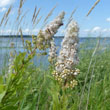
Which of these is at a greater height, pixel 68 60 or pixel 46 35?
pixel 46 35

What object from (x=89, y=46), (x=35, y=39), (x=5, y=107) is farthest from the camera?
(x=89, y=46)

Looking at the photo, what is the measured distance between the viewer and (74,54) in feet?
4.60

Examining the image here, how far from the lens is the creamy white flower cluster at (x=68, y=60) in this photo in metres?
1.39

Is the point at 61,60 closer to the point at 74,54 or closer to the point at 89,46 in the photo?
the point at 74,54

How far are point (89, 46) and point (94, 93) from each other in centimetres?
431

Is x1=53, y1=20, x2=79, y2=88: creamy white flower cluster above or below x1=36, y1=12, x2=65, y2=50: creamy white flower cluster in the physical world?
below

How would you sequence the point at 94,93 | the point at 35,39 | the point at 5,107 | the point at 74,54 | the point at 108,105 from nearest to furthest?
the point at 5,107 < the point at 35,39 < the point at 74,54 < the point at 108,105 < the point at 94,93

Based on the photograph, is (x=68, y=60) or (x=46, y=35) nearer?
(x=46, y=35)

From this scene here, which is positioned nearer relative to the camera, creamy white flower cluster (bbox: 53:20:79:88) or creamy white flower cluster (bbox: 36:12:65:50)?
creamy white flower cluster (bbox: 36:12:65:50)

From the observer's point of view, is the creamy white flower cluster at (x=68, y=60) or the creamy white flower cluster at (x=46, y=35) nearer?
the creamy white flower cluster at (x=46, y=35)

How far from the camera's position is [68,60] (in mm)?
1400

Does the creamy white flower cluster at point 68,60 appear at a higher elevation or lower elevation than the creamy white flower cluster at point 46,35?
lower

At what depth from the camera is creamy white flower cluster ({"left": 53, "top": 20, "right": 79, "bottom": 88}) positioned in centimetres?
139

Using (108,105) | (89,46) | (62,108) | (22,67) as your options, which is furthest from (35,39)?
(89,46)
